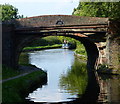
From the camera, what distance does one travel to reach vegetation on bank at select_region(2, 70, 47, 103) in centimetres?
1940

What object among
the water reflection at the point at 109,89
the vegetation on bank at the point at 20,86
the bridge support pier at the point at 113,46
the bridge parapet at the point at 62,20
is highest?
the bridge parapet at the point at 62,20

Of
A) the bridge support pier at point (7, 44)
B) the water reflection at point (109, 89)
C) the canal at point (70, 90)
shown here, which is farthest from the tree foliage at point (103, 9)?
the bridge support pier at point (7, 44)

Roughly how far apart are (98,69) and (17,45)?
34.2ft

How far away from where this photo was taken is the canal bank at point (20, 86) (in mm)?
19406

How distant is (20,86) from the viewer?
23562 millimetres

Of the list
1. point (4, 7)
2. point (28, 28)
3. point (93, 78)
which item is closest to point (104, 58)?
point (93, 78)

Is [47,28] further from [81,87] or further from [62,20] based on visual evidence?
[81,87]

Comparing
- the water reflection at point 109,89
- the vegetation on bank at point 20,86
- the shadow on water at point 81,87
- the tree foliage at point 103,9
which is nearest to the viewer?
the vegetation on bank at point 20,86

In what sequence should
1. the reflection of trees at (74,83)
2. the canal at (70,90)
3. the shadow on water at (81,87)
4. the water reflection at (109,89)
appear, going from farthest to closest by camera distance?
the reflection of trees at (74,83), the canal at (70,90), the shadow on water at (81,87), the water reflection at (109,89)

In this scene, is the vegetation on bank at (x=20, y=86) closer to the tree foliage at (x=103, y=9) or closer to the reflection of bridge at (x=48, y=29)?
the reflection of bridge at (x=48, y=29)

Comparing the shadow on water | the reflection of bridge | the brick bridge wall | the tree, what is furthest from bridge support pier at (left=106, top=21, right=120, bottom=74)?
the tree

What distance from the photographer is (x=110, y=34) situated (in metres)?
33.7

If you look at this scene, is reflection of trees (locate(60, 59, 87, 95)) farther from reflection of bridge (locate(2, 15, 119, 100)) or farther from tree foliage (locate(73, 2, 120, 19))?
tree foliage (locate(73, 2, 120, 19))

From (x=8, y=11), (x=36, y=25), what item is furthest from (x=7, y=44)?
(x=8, y=11)
